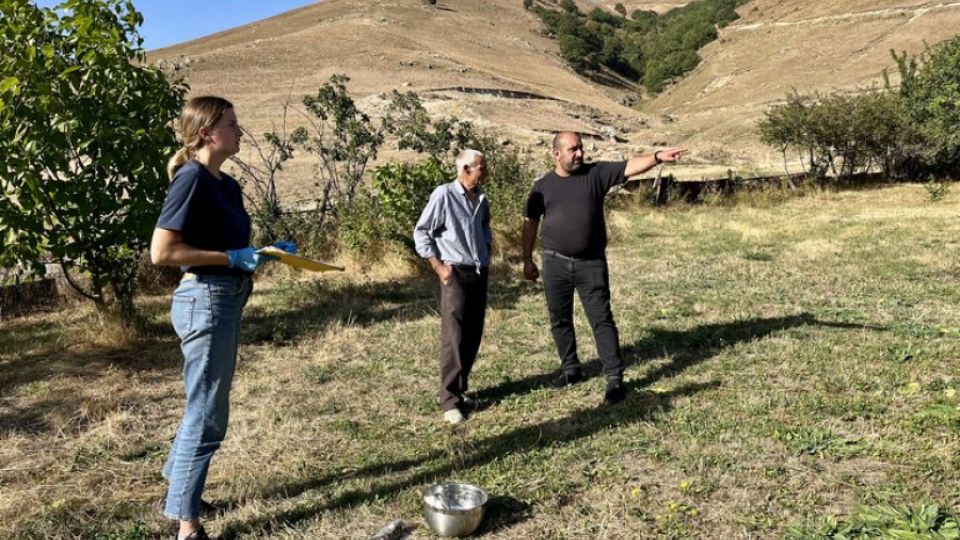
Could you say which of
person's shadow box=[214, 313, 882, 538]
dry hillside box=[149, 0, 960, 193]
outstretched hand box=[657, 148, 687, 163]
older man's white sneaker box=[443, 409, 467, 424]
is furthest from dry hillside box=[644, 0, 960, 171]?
older man's white sneaker box=[443, 409, 467, 424]

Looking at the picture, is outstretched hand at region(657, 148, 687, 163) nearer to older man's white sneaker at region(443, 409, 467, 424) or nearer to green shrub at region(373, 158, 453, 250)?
older man's white sneaker at region(443, 409, 467, 424)

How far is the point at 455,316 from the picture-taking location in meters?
4.73

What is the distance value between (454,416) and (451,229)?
51.6 inches

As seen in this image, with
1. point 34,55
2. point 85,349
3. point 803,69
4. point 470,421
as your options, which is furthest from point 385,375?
point 803,69

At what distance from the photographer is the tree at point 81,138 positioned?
554cm

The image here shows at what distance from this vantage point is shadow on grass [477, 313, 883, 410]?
533 centimetres

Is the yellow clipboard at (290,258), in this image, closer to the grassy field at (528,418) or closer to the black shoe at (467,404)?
the grassy field at (528,418)

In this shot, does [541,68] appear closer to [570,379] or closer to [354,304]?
[354,304]

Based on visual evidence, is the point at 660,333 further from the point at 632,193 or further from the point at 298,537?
the point at 632,193

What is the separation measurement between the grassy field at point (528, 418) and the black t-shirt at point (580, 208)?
1129 millimetres

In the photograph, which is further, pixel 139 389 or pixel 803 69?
pixel 803 69

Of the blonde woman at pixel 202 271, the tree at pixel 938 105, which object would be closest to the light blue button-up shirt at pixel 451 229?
the blonde woman at pixel 202 271

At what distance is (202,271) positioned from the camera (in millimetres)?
2906

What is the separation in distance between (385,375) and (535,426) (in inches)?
66.5
